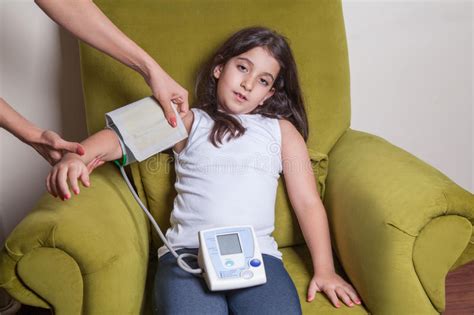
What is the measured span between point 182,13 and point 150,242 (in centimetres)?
60

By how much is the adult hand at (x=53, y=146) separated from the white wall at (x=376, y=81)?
539mm

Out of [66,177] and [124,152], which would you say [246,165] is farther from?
[66,177]

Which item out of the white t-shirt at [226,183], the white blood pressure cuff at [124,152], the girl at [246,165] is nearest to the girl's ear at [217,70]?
the girl at [246,165]

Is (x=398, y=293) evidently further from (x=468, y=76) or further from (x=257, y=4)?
(x=468, y=76)

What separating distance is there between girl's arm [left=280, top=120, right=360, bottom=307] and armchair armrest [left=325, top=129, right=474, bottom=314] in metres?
0.05

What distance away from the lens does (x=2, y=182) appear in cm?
177

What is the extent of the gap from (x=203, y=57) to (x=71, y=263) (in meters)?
0.66

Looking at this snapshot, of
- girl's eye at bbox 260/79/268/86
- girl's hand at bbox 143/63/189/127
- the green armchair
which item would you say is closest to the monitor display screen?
the green armchair

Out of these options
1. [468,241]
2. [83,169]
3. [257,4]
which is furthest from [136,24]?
[468,241]

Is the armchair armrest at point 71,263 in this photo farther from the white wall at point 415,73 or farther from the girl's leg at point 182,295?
the white wall at point 415,73

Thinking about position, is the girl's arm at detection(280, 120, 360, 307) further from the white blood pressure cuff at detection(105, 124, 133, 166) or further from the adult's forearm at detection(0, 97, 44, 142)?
the adult's forearm at detection(0, 97, 44, 142)

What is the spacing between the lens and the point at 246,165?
136 centimetres

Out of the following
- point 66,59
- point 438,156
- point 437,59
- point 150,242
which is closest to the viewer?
point 150,242

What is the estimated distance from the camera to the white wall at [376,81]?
5.48ft
